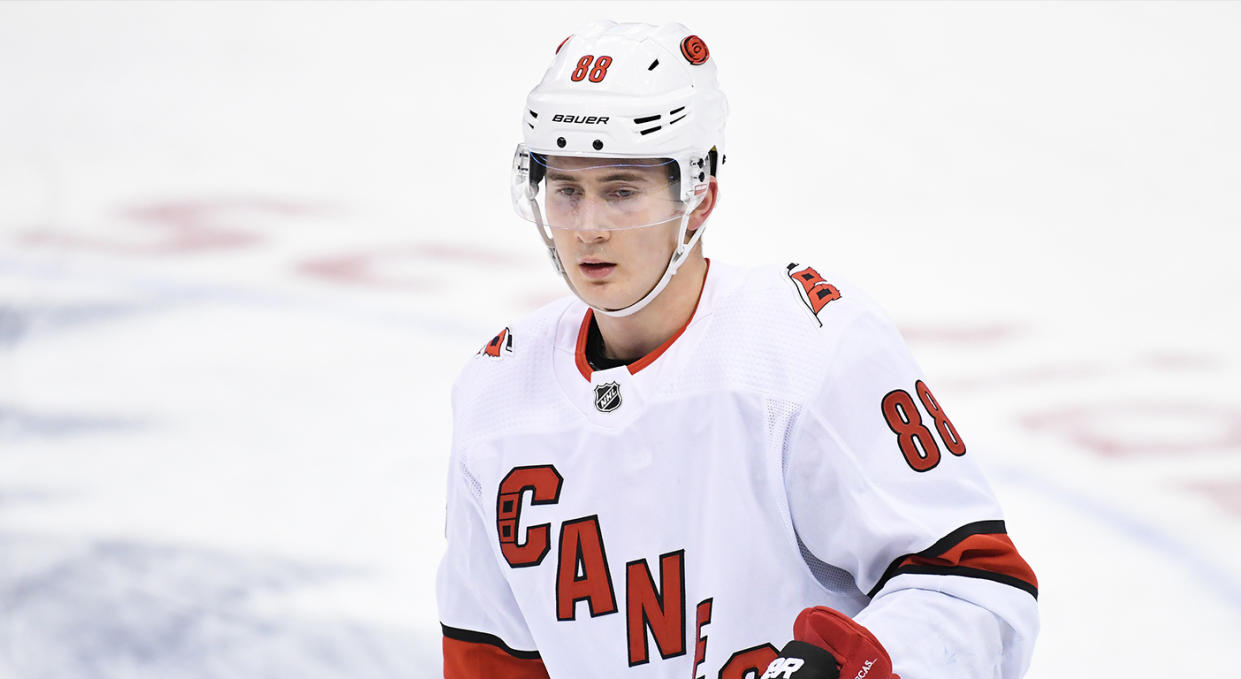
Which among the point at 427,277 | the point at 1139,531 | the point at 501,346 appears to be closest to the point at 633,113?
the point at 501,346

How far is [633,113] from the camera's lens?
172cm

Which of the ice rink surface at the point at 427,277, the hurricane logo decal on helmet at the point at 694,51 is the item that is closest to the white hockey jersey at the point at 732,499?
the hurricane logo decal on helmet at the point at 694,51

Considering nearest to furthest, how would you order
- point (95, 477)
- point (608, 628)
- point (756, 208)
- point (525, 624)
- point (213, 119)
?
point (608, 628) → point (525, 624) → point (95, 477) → point (756, 208) → point (213, 119)

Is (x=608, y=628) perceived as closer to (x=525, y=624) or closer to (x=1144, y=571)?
(x=525, y=624)

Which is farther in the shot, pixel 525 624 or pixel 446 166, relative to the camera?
pixel 446 166

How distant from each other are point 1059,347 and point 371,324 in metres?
2.03

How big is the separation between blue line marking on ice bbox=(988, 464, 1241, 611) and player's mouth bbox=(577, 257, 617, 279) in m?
1.83

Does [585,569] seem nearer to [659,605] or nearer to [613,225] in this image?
[659,605]

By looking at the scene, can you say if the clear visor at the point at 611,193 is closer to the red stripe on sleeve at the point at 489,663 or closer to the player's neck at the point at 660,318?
the player's neck at the point at 660,318

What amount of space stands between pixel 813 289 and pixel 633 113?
302mm

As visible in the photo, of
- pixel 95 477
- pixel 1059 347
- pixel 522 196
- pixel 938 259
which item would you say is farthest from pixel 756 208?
pixel 522 196

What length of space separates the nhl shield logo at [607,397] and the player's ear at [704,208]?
0.22 metres

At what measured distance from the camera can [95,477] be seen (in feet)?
11.6

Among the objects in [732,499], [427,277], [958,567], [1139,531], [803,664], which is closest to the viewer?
[803,664]
